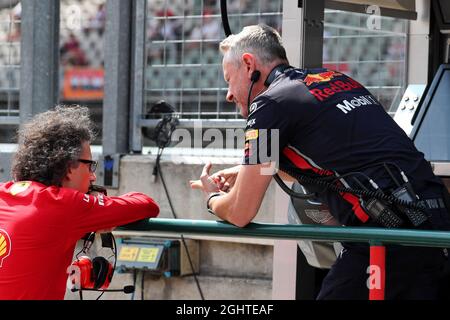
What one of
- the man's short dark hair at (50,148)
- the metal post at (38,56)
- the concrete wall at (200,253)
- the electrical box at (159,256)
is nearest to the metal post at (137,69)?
the concrete wall at (200,253)

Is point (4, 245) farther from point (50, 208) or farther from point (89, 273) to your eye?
point (89, 273)

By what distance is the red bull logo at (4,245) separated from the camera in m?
3.04

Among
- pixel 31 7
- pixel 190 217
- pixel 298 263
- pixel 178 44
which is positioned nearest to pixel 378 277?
pixel 298 263

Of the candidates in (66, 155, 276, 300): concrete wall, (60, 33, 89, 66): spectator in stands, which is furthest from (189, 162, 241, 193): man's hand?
(60, 33, 89, 66): spectator in stands

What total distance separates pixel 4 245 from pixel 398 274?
129 cm

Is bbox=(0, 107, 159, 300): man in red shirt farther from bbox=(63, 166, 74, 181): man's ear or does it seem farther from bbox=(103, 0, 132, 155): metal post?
bbox=(103, 0, 132, 155): metal post

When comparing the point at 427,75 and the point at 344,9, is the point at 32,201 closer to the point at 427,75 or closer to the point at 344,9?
the point at 344,9

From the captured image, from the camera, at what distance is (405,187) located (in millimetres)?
2957

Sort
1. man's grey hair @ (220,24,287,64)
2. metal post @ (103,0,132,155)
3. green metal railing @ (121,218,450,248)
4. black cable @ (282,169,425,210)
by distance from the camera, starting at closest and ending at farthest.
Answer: green metal railing @ (121,218,450,248), black cable @ (282,169,425,210), man's grey hair @ (220,24,287,64), metal post @ (103,0,132,155)

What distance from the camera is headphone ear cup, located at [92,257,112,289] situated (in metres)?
3.23

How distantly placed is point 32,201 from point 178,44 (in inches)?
147

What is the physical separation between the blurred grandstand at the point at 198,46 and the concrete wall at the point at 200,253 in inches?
18.0

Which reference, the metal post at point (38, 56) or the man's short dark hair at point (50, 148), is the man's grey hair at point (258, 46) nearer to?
the man's short dark hair at point (50, 148)

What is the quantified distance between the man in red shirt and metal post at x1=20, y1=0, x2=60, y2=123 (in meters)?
3.41
